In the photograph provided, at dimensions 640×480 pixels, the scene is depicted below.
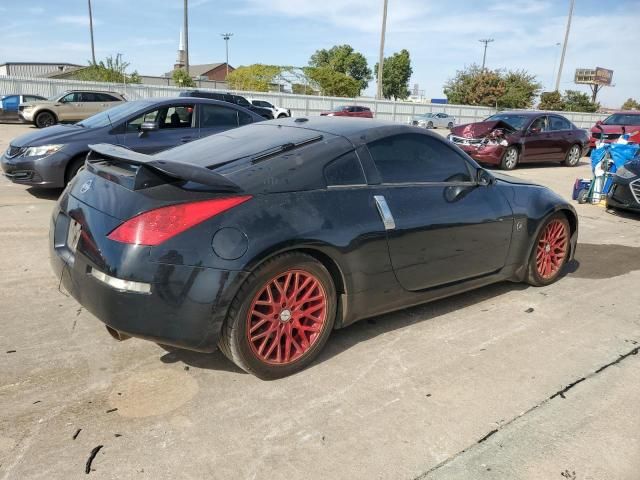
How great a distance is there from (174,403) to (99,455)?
0.48 m

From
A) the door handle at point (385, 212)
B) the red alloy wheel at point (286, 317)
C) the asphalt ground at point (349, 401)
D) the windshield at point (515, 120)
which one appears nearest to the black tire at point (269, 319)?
the red alloy wheel at point (286, 317)

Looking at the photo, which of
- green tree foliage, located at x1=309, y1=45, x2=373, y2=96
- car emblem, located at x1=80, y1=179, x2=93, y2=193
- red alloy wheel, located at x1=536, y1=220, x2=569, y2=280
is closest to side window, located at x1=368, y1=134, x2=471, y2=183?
red alloy wheel, located at x1=536, y1=220, x2=569, y2=280

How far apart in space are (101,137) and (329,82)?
172 feet

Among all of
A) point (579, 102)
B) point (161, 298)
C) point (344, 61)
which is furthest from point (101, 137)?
point (344, 61)

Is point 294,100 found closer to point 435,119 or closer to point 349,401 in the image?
point 435,119

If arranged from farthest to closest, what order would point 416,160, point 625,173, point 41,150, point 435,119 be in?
point 435,119
point 625,173
point 41,150
point 416,160

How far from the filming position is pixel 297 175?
3.00 meters

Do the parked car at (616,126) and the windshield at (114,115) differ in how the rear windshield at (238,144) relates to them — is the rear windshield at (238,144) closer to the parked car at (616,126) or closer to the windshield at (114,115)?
the windshield at (114,115)

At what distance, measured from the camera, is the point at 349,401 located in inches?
110

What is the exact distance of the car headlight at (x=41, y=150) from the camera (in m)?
6.91

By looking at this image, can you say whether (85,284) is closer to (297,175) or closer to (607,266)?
(297,175)

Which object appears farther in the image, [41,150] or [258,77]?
[258,77]

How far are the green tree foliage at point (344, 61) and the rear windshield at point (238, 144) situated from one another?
8609cm

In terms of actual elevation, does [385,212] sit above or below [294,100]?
below
